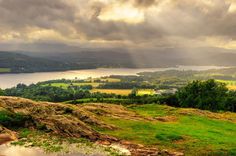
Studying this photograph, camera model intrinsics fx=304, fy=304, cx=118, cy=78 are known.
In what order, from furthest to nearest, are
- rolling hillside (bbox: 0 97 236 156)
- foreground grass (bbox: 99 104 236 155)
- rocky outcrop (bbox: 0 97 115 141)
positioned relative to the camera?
1. rocky outcrop (bbox: 0 97 115 141)
2. foreground grass (bbox: 99 104 236 155)
3. rolling hillside (bbox: 0 97 236 156)

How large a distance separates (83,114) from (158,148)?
61.1ft

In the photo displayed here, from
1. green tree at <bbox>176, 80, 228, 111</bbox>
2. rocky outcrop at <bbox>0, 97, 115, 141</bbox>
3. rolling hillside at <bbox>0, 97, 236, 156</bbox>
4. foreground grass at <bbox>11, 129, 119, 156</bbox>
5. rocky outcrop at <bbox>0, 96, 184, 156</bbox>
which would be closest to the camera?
foreground grass at <bbox>11, 129, 119, 156</bbox>

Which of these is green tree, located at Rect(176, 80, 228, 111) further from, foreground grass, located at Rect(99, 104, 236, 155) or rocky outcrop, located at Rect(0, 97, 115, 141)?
rocky outcrop, located at Rect(0, 97, 115, 141)

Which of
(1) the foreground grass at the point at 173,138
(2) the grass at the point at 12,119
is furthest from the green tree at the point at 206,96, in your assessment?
(2) the grass at the point at 12,119

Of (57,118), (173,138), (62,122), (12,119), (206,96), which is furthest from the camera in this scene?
(206,96)

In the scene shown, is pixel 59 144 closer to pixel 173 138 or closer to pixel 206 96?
pixel 173 138

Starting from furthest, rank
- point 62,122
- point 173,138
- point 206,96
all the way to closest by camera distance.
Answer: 1. point 206,96
2. point 62,122
3. point 173,138

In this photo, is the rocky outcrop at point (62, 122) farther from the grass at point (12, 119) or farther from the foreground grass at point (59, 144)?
the foreground grass at point (59, 144)

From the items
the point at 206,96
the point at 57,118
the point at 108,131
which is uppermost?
the point at 57,118

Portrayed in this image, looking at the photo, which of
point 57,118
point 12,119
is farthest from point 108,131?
point 12,119

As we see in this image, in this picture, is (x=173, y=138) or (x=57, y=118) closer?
(x=173, y=138)

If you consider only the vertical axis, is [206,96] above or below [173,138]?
below

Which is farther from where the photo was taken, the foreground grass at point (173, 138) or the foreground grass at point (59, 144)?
the foreground grass at point (173, 138)

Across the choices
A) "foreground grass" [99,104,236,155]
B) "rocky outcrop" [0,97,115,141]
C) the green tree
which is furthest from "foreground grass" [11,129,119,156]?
the green tree
